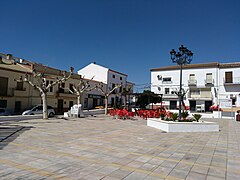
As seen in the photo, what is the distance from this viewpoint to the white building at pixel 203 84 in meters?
31.7

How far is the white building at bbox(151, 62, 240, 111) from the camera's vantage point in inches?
1249

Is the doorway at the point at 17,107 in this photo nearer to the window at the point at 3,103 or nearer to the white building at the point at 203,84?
the window at the point at 3,103

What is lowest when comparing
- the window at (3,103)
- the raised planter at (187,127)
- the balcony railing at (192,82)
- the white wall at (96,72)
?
the raised planter at (187,127)

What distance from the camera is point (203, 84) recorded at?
1345 inches

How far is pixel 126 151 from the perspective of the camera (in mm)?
6145

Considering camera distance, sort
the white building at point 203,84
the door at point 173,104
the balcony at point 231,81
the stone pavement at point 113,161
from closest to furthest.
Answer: the stone pavement at point 113,161, the balcony at point 231,81, the white building at point 203,84, the door at point 173,104

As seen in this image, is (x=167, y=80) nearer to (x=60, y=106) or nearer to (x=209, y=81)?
(x=209, y=81)

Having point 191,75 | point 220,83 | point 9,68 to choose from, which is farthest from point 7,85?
point 220,83

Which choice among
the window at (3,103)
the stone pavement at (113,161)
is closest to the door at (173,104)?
the window at (3,103)

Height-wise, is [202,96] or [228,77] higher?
[228,77]

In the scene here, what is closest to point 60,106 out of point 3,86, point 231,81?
point 3,86

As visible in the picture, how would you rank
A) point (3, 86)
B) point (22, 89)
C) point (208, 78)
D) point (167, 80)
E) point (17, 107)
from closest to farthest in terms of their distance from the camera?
point (3, 86)
point (17, 107)
point (22, 89)
point (208, 78)
point (167, 80)

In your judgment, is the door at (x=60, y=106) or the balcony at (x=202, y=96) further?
the balcony at (x=202, y=96)

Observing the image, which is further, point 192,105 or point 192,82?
point 192,82
